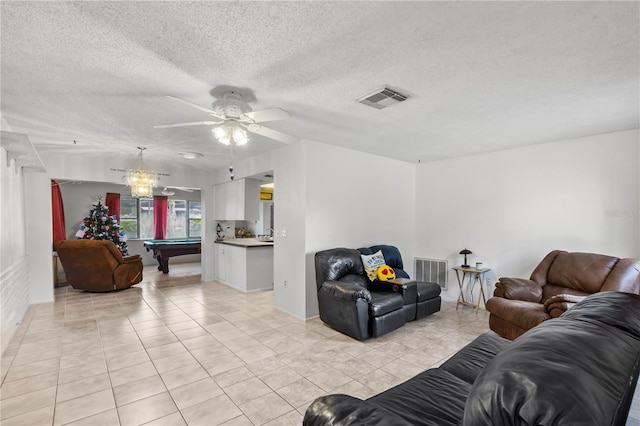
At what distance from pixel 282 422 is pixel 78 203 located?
8.21 metres

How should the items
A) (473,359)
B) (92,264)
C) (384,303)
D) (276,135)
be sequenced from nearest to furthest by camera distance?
1. (473,359)
2. (384,303)
3. (276,135)
4. (92,264)

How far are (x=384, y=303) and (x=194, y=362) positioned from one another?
2.06 m

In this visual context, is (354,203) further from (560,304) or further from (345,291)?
(560,304)

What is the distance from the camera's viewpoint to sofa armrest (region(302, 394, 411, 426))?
3.56 feet

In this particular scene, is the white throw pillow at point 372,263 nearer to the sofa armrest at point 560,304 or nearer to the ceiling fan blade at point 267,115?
the sofa armrest at point 560,304

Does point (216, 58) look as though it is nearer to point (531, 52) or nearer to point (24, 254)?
point (531, 52)

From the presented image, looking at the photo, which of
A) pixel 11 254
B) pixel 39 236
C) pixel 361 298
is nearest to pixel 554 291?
pixel 361 298

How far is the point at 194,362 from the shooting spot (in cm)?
282

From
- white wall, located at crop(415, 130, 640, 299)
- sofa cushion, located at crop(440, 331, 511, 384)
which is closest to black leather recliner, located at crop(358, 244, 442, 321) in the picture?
white wall, located at crop(415, 130, 640, 299)

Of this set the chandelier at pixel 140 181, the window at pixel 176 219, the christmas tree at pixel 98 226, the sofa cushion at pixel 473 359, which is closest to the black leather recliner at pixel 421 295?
the sofa cushion at pixel 473 359

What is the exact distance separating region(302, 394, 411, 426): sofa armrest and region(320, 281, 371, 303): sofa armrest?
6.70ft

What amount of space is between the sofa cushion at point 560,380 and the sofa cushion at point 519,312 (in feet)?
7.03

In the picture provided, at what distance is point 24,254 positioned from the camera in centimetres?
445

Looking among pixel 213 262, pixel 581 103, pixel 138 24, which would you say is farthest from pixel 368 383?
pixel 213 262
